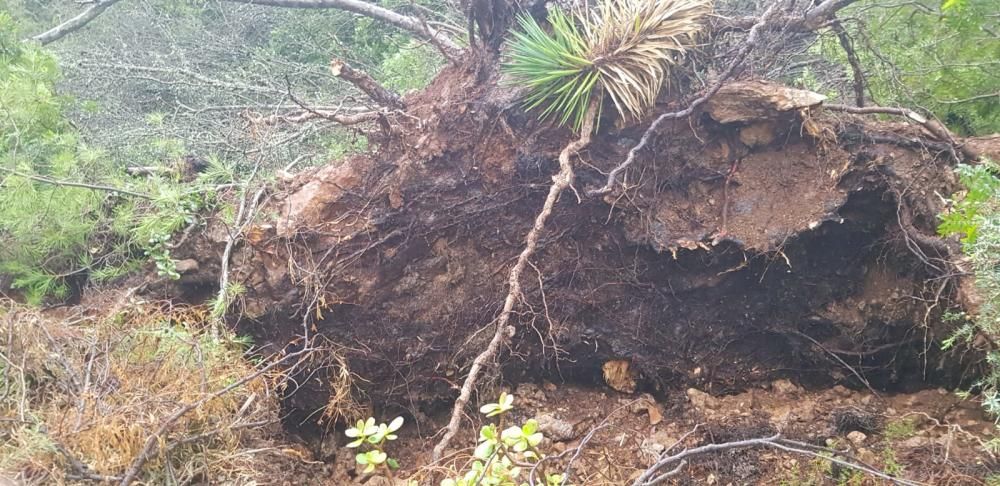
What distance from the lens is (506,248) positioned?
4.14 metres

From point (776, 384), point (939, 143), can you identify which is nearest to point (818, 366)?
point (776, 384)

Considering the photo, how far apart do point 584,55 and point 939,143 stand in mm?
2118

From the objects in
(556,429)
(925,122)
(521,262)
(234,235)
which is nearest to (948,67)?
(925,122)

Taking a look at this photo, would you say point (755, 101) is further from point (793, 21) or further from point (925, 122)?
point (925, 122)

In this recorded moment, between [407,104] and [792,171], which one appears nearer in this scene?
[792,171]

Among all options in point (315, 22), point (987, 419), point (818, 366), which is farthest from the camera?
point (315, 22)

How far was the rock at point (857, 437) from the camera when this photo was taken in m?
3.38

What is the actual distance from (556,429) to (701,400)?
0.91m

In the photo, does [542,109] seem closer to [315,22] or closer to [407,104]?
[407,104]

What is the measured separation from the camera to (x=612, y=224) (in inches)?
156

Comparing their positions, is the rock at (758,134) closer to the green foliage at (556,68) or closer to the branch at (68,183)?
the green foliage at (556,68)

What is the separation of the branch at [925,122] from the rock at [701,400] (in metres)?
1.90

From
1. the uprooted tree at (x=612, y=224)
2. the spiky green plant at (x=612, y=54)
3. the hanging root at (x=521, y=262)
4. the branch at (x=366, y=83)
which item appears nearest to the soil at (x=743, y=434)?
the uprooted tree at (x=612, y=224)

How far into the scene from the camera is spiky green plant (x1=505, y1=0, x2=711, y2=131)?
12.2 ft
